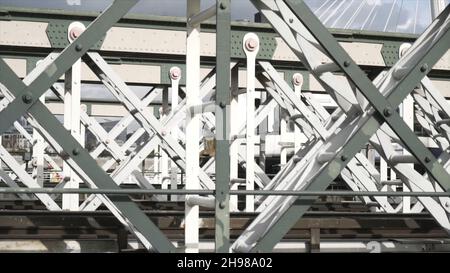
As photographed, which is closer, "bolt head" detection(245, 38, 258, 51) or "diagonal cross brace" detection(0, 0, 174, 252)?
"diagonal cross brace" detection(0, 0, 174, 252)

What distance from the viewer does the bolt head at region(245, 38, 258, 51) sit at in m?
10.7

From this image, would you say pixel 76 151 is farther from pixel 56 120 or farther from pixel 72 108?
pixel 72 108

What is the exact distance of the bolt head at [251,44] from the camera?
35.1ft

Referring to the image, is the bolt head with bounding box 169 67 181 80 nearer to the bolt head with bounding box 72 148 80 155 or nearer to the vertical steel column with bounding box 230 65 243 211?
the vertical steel column with bounding box 230 65 243 211

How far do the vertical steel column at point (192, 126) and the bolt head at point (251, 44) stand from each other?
17.7 ft

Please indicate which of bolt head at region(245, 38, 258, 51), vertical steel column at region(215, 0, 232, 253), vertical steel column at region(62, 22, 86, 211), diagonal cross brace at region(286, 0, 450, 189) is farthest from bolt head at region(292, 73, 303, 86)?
vertical steel column at region(215, 0, 232, 253)

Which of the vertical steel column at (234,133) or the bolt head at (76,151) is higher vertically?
the vertical steel column at (234,133)

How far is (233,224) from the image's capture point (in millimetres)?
8383

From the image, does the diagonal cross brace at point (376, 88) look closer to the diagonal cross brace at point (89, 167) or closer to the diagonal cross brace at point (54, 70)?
the diagonal cross brace at point (54, 70)

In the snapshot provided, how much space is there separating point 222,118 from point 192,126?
775mm

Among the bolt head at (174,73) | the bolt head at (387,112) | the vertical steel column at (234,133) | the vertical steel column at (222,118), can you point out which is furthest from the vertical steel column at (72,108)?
the bolt head at (387,112)

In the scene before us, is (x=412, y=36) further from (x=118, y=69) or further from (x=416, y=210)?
(x=118, y=69)

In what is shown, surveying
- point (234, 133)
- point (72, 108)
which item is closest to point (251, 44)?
point (234, 133)

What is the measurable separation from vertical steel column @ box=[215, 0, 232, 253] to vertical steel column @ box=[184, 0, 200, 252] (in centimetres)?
69
